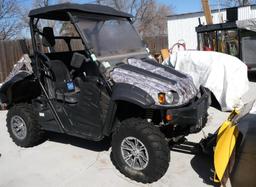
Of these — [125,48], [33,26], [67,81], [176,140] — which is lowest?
[176,140]

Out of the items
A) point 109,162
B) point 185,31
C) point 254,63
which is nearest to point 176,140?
point 109,162

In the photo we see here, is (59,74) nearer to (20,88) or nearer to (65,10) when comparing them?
(20,88)

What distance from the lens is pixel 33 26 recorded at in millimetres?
5062

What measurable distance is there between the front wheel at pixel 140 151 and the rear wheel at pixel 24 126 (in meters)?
1.68

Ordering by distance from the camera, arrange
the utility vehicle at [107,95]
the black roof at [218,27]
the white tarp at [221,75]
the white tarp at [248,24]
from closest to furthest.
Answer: the utility vehicle at [107,95]
the white tarp at [221,75]
the white tarp at [248,24]
the black roof at [218,27]

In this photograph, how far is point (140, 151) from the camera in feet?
13.1

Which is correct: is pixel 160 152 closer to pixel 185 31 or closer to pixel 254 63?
pixel 254 63

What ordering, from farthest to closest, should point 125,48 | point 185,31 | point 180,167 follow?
point 185,31 → point 125,48 → point 180,167

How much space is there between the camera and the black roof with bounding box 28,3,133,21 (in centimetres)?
451

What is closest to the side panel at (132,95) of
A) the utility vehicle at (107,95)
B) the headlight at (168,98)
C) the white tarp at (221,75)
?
the utility vehicle at (107,95)

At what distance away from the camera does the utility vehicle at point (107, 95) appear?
3967mm

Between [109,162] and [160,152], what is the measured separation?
3.66 ft

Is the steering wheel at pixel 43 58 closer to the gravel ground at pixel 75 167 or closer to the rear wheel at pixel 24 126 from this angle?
the rear wheel at pixel 24 126

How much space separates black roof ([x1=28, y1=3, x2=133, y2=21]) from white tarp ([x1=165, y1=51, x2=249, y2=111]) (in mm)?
2794
